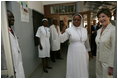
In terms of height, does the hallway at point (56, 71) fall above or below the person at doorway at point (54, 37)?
→ below

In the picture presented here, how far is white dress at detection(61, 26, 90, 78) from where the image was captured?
1.62 meters

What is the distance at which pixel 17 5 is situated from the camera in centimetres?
168

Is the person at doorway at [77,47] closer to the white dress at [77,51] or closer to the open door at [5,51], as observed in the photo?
the white dress at [77,51]

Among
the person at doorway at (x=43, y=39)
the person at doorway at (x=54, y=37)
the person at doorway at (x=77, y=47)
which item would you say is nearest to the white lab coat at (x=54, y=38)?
the person at doorway at (x=54, y=37)

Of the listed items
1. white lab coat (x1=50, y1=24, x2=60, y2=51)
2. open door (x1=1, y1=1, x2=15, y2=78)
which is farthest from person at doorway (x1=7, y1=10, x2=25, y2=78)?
white lab coat (x1=50, y1=24, x2=60, y2=51)

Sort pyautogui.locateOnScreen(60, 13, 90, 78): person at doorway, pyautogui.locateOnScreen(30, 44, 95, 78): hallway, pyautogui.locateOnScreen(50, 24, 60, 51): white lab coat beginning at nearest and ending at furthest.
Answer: pyautogui.locateOnScreen(60, 13, 90, 78): person at doorway < pyautogui.locateOnScreen(30, 44, 95, 78): hallway < pyautogui.locateOnScreen(50, 24, 60, 51): white lab coat

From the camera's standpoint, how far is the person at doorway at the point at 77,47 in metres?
1.62

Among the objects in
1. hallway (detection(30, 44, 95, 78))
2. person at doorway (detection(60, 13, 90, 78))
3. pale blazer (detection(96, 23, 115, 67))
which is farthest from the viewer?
hallway (detection(30, 44, 95, 78))

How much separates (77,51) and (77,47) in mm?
56

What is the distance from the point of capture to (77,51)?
167 cm

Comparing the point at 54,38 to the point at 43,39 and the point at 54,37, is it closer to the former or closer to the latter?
the point at 54,37

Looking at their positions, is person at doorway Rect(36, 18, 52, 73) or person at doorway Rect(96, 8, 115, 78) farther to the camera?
person at doorway Rect(36, 18, 52, 73)

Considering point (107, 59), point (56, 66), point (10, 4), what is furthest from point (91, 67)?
point (10, 4)

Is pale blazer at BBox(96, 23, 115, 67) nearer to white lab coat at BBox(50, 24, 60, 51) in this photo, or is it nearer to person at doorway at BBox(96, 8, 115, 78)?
person at doorway at BBox(96, 8, 115, 78)
